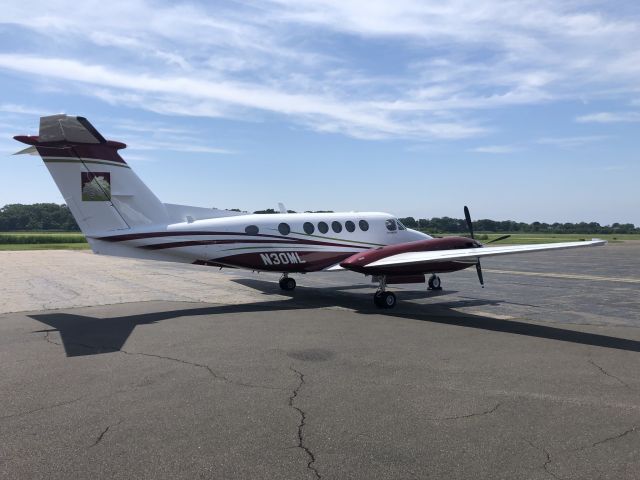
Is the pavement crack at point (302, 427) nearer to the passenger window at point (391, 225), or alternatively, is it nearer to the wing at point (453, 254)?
the wing at point (453, 254)

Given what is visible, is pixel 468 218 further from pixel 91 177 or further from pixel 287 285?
pixel 91 177

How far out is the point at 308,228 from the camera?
17.5 meters

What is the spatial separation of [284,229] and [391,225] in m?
4.79

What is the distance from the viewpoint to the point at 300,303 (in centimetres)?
1608

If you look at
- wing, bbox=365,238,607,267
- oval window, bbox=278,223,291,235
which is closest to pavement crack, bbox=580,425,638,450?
wing, bbox=365,238,607,267

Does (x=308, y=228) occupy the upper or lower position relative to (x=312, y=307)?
upper

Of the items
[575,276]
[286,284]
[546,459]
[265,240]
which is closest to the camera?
[546,459]

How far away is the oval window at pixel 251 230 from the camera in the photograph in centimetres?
1617

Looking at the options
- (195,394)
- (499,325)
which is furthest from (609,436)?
(499,325)

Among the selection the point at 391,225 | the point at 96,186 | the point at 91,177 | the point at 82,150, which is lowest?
the point at 391,225

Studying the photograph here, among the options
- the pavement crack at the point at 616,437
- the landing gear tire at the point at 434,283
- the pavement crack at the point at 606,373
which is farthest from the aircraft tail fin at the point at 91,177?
the pavement crack at the point at 616,437

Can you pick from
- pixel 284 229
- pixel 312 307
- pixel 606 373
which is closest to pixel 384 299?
pixel 312 307

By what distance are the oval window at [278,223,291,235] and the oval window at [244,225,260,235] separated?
2.84 ft

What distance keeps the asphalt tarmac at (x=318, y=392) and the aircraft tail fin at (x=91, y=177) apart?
2.67 meters
